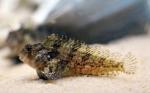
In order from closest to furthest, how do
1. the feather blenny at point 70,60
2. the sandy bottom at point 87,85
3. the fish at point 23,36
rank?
1. the sandy bottom at point 87,85
2. the feather blenny at point 70,60
3. the fish at point 23,36

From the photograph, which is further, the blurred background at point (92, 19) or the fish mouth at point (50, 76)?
the blurred background at point (92, 19)

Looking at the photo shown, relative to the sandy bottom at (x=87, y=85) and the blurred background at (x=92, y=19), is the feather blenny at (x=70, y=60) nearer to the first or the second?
the sandy bottom at (x=87, y=85)

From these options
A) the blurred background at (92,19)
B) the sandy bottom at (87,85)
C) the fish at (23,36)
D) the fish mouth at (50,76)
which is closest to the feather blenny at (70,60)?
the fish mouth at (50,76)

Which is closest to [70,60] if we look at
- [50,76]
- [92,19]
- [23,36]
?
[50,76]

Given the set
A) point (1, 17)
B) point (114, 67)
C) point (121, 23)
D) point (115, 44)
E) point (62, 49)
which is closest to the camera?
point (114, 67)

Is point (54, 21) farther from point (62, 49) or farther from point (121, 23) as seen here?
point (62, 49)

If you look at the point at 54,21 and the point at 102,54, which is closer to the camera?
the point at 102,54

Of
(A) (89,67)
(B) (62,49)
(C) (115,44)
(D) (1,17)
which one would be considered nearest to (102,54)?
(A) (89,67)

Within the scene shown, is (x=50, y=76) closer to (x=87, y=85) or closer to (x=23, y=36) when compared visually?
(x=87, y=85)
